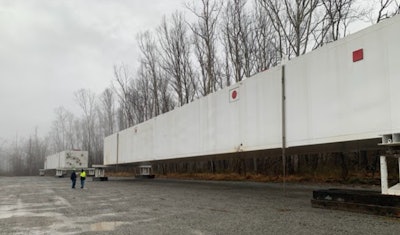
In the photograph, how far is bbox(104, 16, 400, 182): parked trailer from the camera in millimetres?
7633

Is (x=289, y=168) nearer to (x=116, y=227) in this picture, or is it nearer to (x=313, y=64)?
(x=313, y=64)

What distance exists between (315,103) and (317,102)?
0.26 feet

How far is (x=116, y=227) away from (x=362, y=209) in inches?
207

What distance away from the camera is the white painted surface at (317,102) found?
7613 mm

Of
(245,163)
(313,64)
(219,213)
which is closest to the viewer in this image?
(219,213)

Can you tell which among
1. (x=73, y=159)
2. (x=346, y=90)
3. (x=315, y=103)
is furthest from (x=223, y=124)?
(x=73, y=159)

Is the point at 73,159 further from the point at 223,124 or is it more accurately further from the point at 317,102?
the point at 317,102

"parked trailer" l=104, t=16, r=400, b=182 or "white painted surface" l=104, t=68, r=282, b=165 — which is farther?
"white painted surface" l=104, t=68, r=282, b=165

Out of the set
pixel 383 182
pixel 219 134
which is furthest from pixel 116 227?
pixel 219 134

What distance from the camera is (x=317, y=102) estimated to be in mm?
9414

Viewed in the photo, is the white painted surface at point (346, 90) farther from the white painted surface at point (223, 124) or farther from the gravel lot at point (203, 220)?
the gravel lot at point (203, 220)

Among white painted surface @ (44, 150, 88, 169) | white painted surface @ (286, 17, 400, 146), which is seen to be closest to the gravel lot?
white painted surface @ (286, 17, 400, 146)

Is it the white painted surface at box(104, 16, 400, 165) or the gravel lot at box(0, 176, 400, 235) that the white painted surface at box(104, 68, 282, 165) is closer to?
the white painted surface at box(104, 16, 400, 165)

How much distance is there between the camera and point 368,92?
799 cm
